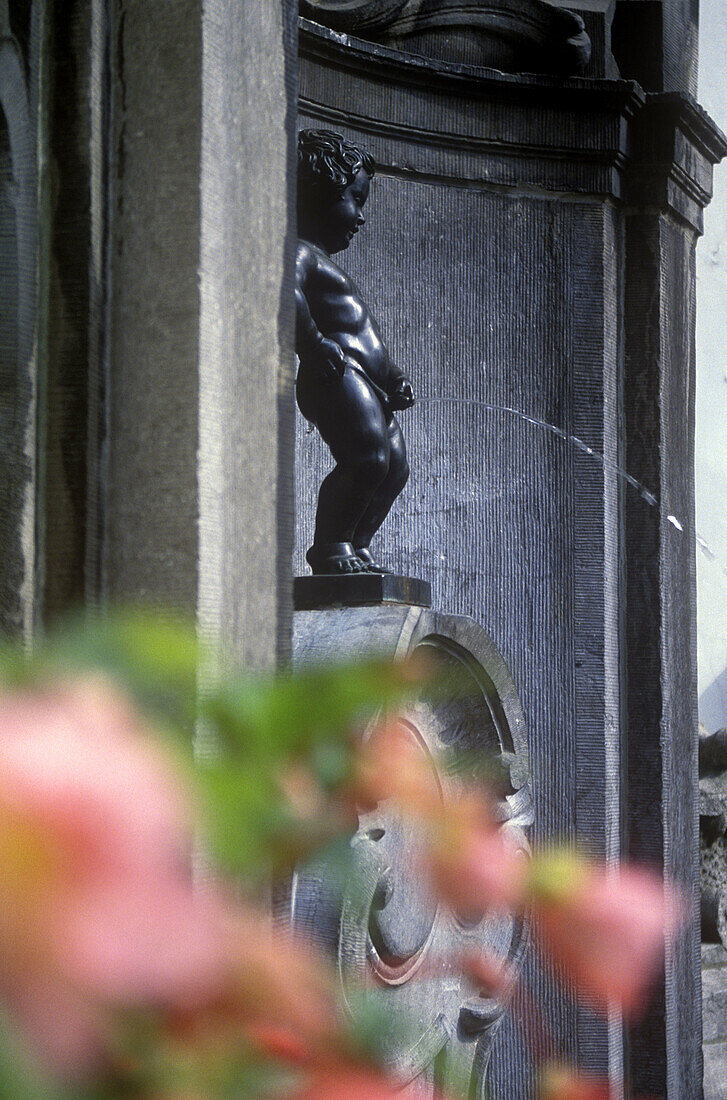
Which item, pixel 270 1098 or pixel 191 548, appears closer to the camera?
pixel 270 1098

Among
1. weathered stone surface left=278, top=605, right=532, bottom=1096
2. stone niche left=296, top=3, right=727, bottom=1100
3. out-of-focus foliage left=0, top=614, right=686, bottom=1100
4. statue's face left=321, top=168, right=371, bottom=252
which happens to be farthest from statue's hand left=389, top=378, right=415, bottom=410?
out-of-focus foliage left=0, top=614, right=686, bottom=1100

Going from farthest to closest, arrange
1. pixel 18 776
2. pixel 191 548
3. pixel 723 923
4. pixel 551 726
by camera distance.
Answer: pixel 723 923, pixel 551 726, pixel 191 548, pixel 18 776

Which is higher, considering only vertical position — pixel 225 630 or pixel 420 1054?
pixel 225 630

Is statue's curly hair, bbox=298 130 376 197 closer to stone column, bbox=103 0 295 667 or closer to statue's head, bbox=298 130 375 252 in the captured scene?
statue's head, bbox=298 130 375 252

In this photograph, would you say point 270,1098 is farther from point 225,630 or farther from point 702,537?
point 702,537

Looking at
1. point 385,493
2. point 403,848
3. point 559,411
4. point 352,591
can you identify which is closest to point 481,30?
point 559,411

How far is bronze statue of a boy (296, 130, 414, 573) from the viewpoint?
172 centimetres

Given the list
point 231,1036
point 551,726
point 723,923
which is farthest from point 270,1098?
point 723,923

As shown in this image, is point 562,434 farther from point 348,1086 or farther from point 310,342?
point 348,1086

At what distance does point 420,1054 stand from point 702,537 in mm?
3077

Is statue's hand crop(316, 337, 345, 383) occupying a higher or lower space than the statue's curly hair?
lower

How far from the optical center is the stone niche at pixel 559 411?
229cm

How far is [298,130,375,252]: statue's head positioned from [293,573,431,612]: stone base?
20.6 inches

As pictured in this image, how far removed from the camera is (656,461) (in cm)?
237
